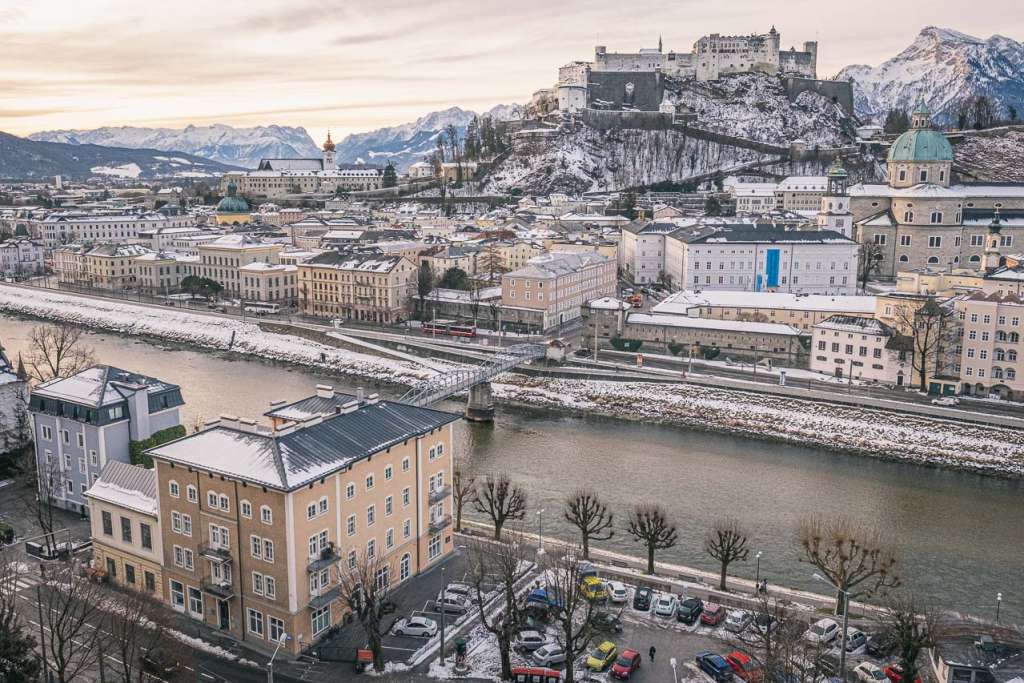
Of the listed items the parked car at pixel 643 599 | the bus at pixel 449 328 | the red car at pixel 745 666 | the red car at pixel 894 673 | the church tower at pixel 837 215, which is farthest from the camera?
the church tower at pixel 837 215

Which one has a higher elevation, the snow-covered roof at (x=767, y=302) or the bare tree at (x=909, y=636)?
the snow-covered roof at (x=767, y=302)

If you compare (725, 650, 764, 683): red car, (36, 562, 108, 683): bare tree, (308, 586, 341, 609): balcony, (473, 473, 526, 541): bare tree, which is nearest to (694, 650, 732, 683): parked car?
(725, 650, 764, 683): red car

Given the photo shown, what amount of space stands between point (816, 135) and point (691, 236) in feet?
144

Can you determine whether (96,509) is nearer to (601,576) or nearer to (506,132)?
(601,576)

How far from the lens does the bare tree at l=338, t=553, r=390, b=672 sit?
35.2 ft

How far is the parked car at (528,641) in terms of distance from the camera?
11.4 m

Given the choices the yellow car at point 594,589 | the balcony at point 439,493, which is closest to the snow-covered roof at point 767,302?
the balcony at point 439,493

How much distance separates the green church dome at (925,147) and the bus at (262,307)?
31220 mm

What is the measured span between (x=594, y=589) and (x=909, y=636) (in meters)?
4.06

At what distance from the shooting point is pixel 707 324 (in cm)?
2928

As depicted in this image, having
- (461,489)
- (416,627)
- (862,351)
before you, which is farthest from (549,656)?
(862,351)

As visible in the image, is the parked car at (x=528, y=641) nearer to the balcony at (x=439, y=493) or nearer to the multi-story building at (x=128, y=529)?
the balcony at (x=439, y=493)

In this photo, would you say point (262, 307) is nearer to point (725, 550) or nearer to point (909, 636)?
point (725, 550)

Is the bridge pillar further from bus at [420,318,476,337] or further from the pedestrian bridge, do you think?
bus at [420,318,476,337]
